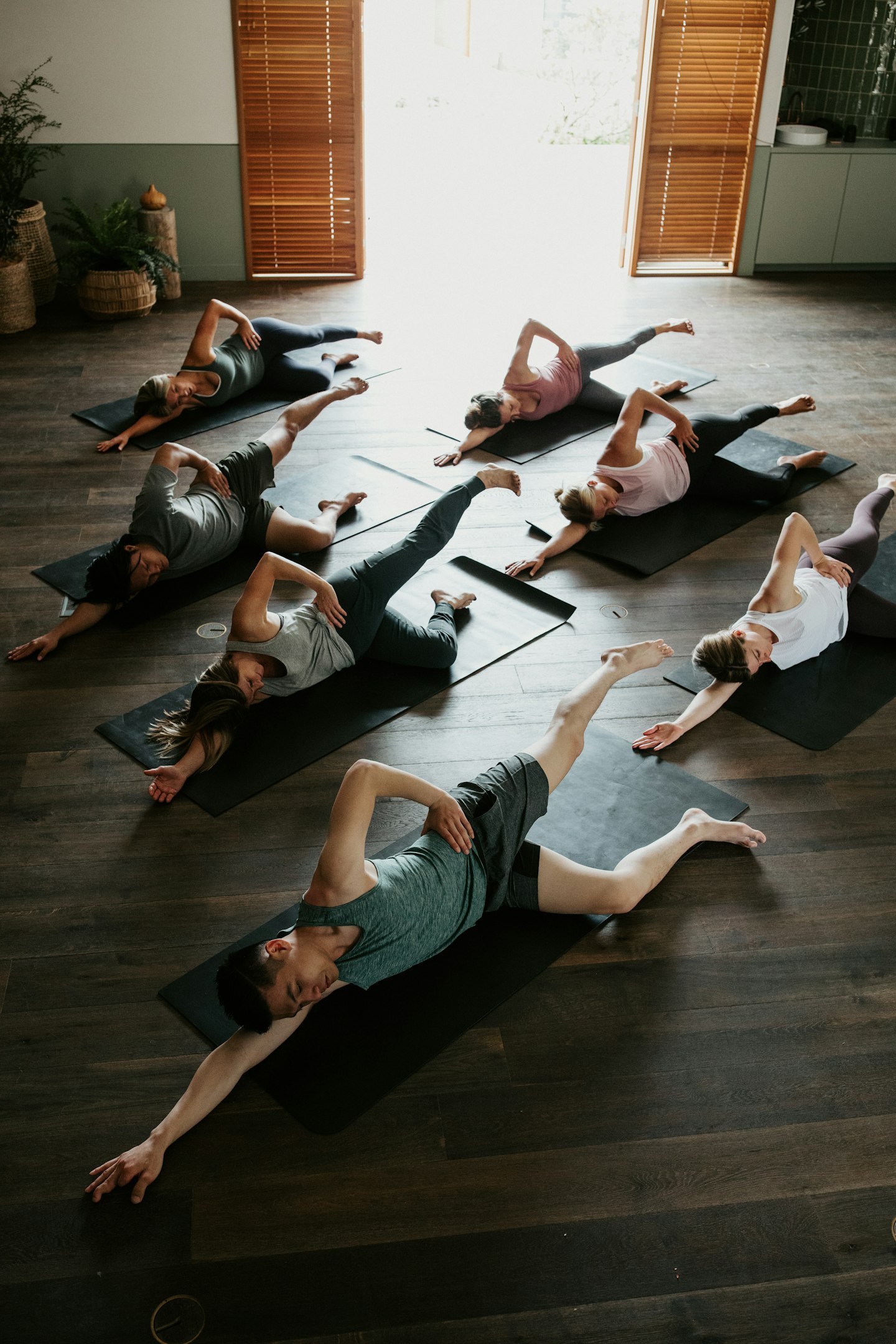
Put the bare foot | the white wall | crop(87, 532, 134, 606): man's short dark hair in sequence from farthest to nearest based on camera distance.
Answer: the white wall
the bare foot
crop(87, 532, 134, 606): man's short dark hair

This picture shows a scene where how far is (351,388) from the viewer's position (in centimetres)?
458

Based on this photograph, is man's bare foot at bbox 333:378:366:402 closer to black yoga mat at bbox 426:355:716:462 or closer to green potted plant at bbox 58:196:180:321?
black yoga mat at bbox 426:355:716:462

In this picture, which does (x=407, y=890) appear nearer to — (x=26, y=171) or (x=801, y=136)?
(x=26, y=171)

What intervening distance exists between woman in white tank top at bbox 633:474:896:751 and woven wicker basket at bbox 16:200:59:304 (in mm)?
4601

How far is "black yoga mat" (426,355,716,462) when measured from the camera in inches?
191

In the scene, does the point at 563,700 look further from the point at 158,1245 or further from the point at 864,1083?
the point at 158,1245

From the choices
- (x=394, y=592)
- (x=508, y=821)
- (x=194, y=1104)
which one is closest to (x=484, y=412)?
(x=394, y=592)

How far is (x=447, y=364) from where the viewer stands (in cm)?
560

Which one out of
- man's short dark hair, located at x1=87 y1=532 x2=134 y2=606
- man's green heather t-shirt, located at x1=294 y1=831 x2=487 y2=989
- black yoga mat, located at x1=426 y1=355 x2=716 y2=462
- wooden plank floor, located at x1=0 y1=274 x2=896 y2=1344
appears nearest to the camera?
wooden plank floor, located at x1=0 y1=274 x2=896 y2=1344

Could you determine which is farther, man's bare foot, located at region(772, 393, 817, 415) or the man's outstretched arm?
man's bare foot, located at region(772, 393, 817, 415)

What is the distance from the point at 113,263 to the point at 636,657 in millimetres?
4455

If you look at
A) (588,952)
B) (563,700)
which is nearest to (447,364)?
(563,700)

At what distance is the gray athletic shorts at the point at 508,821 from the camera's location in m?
2.44

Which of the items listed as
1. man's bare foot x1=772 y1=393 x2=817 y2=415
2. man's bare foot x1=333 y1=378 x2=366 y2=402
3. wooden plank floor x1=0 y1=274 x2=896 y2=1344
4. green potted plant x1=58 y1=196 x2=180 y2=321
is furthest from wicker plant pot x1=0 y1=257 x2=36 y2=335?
man's bare foot x1=772 y1=393 x2=817 y2=415
